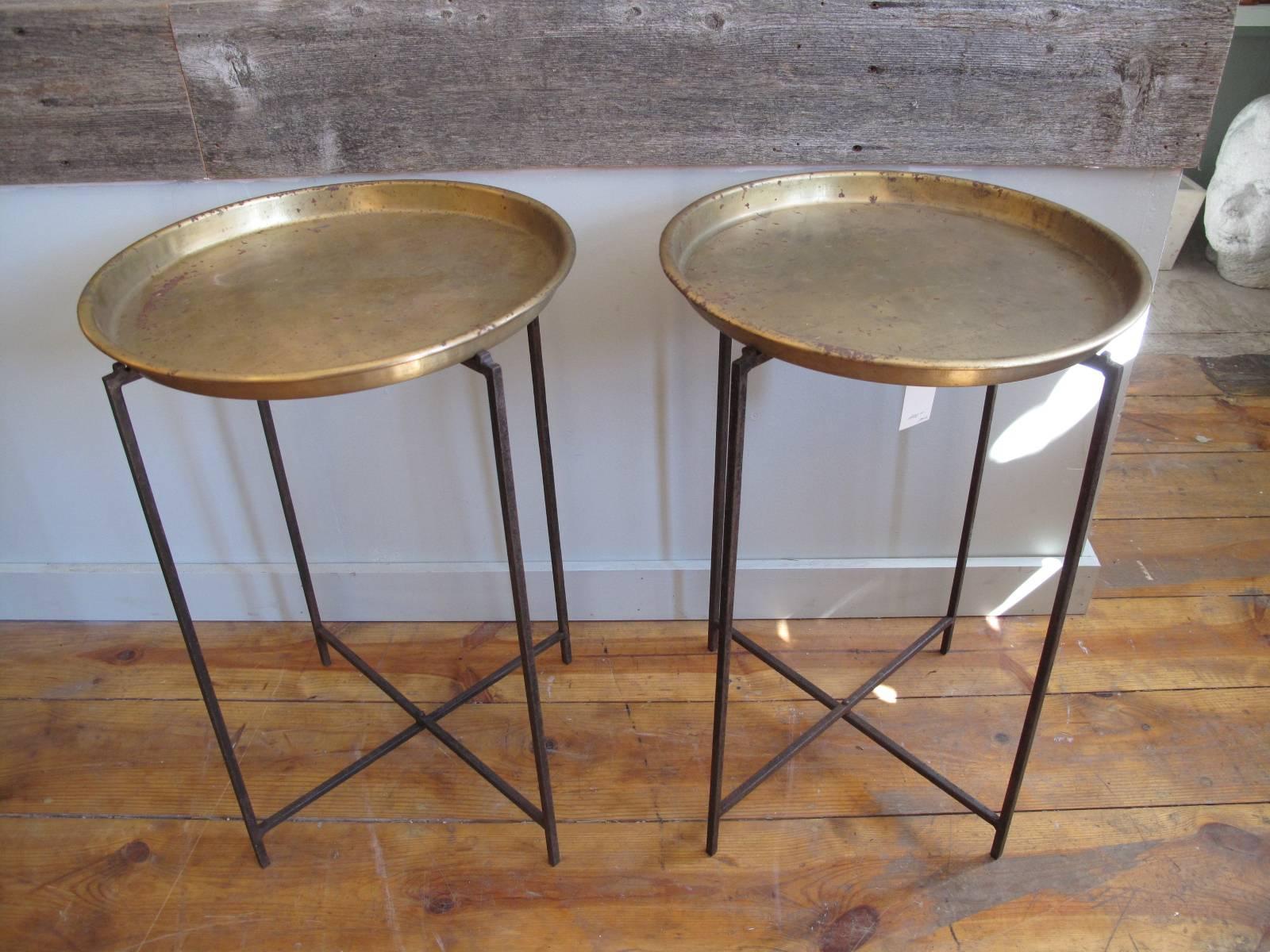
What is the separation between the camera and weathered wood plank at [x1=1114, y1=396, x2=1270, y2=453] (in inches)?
99.8

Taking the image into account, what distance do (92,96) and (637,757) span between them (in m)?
1.37

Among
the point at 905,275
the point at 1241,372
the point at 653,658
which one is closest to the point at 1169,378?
the point at 1241,372

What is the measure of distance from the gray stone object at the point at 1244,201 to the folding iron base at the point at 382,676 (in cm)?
258

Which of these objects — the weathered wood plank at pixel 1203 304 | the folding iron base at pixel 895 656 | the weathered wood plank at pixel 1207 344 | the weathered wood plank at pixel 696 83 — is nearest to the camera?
the folding iron base at pixel 895 656

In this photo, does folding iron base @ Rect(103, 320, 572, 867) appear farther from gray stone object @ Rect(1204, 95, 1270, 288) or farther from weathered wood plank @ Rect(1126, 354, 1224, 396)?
gray stone object @ Rect(1204, 95, 1270, 288)

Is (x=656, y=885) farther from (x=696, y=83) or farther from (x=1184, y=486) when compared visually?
(x=1184, y=486)

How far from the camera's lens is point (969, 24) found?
4.79 ft

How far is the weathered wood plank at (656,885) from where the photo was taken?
1.49 m

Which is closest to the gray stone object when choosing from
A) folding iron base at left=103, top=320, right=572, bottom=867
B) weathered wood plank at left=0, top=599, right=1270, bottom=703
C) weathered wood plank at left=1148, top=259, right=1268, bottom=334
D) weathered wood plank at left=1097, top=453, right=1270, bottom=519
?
weathered wood plank at left=1148, top=259, right=1268, bottom=334

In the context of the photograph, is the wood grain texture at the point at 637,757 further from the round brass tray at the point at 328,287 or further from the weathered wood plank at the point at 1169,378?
the weathered wood plank at the point at 1169,378

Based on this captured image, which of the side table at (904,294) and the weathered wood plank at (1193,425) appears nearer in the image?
the side table at (904,294)

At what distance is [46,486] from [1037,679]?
5.91 ft

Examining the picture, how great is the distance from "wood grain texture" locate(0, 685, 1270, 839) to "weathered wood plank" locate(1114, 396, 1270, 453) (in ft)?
2.84

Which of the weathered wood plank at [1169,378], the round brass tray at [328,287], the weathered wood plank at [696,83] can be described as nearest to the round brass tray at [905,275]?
the weathered wood plank at [696,83]
